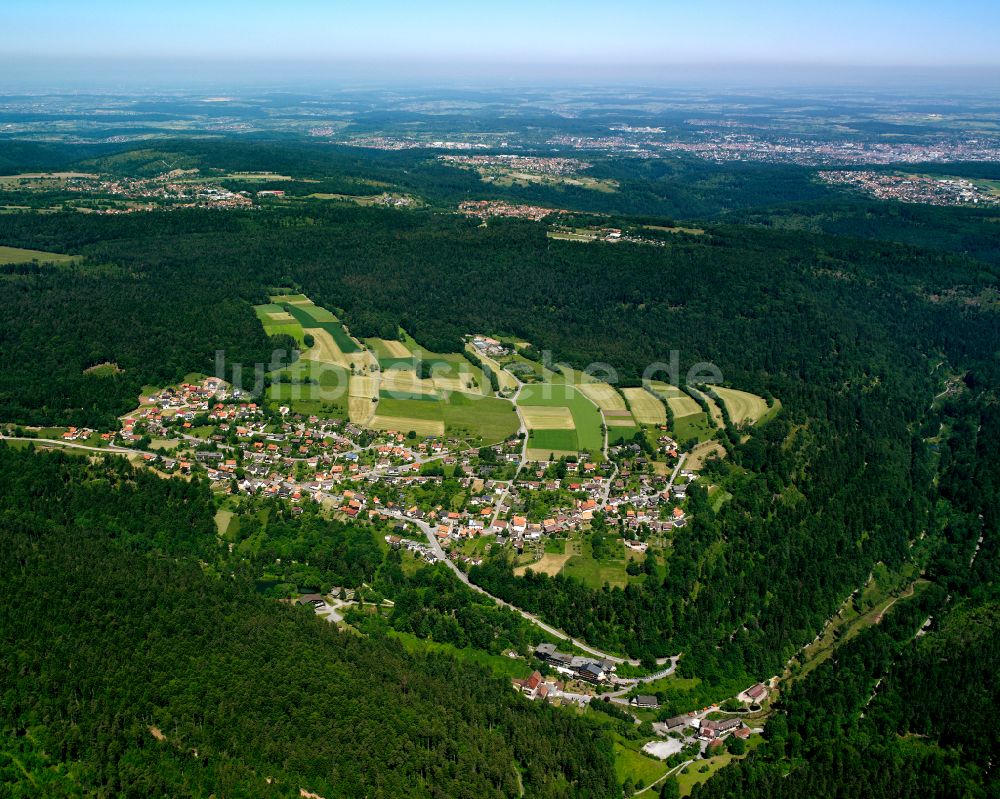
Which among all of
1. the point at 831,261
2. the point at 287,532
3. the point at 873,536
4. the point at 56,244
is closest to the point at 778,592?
the point at 873,536

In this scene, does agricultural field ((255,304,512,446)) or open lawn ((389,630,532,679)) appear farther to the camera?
agricultural field ((255,304,512,446))

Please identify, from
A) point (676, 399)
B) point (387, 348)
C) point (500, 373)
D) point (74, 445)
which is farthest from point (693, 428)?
point (74, 445)

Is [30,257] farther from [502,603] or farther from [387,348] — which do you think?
[502,603]

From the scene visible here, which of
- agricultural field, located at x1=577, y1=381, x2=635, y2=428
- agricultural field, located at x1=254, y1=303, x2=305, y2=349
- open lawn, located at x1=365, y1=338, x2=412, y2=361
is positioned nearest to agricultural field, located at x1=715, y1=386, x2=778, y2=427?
agricultural field, located at x1=577, y1=381, x2=635, y2=428

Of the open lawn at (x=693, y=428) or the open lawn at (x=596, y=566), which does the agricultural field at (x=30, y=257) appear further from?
the open lawn at (x=596, y=566)

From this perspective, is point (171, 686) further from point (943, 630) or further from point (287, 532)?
point (943, 630)

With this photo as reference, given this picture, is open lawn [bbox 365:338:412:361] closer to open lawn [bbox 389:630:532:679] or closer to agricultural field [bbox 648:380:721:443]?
agricultural field [bbox 648:380:721:443]
